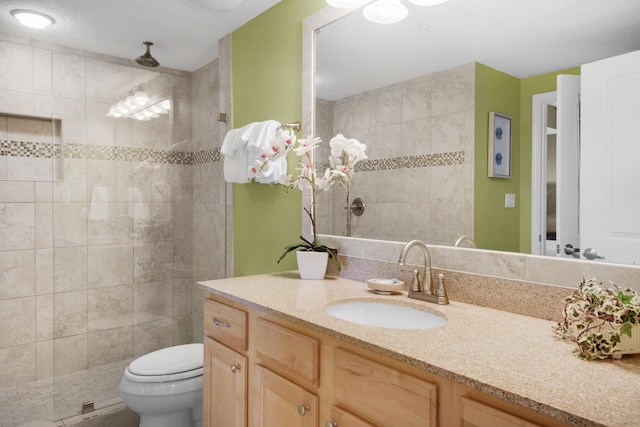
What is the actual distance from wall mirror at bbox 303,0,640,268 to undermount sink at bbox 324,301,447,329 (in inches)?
12.0

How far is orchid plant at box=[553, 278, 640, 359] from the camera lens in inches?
34.8

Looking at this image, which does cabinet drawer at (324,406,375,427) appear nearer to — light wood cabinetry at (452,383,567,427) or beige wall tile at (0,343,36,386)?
light wood cabinetry at (452,383,567,427)

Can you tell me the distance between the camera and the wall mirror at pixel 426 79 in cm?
122

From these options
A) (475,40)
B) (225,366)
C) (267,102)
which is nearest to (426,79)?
(475,40)

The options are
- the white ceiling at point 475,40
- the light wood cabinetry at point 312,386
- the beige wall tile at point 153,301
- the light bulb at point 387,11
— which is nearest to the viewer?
the light wood cabinetry at point 312,386

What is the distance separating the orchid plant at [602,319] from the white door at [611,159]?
211 mm

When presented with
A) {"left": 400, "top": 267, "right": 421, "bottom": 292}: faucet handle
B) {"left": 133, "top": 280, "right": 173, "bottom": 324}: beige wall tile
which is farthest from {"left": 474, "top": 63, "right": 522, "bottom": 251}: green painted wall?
{"left": 133, "top": 280, "right": 173, "bottom": 324}: beige wall tile

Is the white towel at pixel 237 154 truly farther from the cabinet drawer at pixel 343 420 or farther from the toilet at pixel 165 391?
the cabinet drawer at pixel 343 420

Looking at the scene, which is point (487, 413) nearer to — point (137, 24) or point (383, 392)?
point (383, 392)

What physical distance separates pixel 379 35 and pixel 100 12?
1.63 meters

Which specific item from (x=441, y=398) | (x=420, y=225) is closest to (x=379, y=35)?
(x=420, y=225)

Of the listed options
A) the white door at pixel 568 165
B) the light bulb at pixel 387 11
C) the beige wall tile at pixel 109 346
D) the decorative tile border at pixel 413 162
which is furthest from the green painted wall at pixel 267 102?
the white door at pixel 568 165

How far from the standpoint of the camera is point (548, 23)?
1.26m

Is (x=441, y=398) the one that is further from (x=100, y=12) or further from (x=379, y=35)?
(x=100, y=12)
